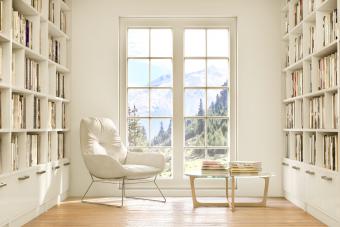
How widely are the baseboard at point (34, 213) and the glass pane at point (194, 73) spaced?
2.10 m

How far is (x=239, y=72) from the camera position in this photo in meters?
6.34

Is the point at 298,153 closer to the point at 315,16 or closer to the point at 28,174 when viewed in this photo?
the point at 315,16

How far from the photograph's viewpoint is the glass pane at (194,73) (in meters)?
6.45

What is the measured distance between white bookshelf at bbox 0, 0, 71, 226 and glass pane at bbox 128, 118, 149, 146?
799mm

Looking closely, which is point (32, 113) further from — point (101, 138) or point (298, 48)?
point (298, 48)

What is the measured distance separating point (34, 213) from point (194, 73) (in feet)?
8.99

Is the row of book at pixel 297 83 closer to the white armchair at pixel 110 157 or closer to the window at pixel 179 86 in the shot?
the window at pixel 179 86

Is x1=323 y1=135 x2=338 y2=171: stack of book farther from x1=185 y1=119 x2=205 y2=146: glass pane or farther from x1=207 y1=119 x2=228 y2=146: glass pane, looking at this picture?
x1=185 y1=119 x2=205 y2=146: glass pane

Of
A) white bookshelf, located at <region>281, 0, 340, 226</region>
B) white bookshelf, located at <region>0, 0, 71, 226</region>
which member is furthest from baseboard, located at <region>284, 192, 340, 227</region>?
white bookshelf, located at <region>0, 0, 71, 226</region>

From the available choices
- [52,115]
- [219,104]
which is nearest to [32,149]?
[52,115]

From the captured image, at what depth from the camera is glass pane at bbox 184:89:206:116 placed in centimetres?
644

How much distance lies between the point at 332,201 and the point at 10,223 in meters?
2.66

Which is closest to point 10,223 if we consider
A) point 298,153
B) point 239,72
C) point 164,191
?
point 164,191

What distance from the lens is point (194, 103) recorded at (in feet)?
21.1
